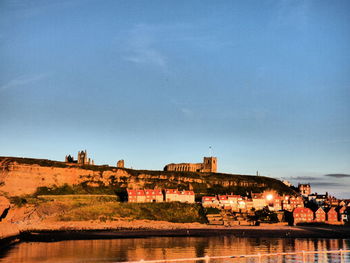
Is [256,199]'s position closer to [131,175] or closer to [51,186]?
[131,175]

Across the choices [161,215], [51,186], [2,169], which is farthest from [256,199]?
[2,169]

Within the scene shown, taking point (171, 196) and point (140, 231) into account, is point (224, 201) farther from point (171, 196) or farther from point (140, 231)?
point (140, 231)

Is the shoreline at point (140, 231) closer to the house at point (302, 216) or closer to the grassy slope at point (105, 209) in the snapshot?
the grassy slope at point (105, 209)

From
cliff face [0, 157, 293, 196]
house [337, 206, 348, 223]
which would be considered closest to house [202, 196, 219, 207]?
cliff face [0, 157, 293, 196]

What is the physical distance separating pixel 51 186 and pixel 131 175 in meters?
31.5

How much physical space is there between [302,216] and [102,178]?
219 feet

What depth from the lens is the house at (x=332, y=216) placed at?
12597 cm

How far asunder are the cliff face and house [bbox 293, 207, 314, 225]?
3859 centimetres

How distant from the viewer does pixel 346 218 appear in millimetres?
132750

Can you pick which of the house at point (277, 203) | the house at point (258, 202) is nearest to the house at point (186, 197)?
the house at point (258, 202)

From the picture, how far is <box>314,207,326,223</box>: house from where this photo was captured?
12494 centimetres

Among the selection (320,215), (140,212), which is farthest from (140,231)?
(320,215)

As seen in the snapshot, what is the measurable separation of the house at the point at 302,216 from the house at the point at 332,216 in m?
5.87

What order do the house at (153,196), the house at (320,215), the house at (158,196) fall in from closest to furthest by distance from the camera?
the house at (320,215) → the house at (153,196) → the house at (158,196)
